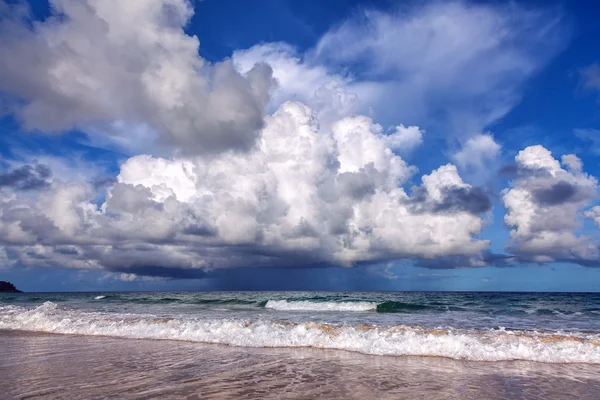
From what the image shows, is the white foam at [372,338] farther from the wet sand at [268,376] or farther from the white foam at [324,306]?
the white foam at [324,306]

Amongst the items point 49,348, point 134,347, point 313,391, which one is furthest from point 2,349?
point 313,391

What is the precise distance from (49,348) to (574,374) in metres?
16.1

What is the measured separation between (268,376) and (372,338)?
585 cm

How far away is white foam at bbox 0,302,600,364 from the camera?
12367mm

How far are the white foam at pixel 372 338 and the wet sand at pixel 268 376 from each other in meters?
0.80

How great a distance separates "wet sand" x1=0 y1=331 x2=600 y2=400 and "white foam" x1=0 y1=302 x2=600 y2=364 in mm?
800

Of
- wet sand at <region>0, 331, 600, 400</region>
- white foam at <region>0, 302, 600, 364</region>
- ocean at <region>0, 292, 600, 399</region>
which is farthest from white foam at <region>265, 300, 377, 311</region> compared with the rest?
wet sand at <region>0, 331, 600, 400</region>

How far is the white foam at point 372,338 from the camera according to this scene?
40.6 feet

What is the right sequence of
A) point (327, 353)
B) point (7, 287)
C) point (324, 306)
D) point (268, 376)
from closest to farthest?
point (268, 376) < point (327, 353) < point (324, 306) < point (7, 287)

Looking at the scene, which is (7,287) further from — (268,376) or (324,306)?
(268,376)

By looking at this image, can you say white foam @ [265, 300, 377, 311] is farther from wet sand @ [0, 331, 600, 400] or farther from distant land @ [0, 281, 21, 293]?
distant land @ [0, 281, 21, 293]

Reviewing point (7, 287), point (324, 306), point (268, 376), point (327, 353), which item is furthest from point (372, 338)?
point (7, 287)

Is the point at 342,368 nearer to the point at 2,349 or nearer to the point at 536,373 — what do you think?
the point at 536,373

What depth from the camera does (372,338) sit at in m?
14.2
